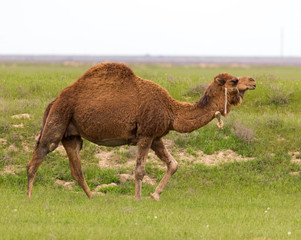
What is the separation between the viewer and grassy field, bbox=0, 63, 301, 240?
27.4 ft

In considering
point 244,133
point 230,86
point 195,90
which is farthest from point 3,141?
point 195,90

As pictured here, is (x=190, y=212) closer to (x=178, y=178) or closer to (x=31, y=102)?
(x=178, y=178)

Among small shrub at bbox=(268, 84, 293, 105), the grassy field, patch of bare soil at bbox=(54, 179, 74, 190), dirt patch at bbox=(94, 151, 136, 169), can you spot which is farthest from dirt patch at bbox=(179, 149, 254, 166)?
small shrub at bbox=(268, 84, 293, 105)

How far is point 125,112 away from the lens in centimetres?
1091

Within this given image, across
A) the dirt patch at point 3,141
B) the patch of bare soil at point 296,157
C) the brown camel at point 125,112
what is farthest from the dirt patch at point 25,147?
→ the patch of bare soil at point 296,157

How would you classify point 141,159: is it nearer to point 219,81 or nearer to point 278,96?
point 219,81

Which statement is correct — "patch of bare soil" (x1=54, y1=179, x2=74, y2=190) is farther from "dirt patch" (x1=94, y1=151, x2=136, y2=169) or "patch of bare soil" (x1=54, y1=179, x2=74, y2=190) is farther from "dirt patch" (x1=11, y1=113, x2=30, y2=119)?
"dirt patch" (x1=11, y1=113, x2=30, y2=119)

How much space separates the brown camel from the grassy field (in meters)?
1.07

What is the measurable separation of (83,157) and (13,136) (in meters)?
1.91

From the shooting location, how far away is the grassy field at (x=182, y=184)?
8.36 metres


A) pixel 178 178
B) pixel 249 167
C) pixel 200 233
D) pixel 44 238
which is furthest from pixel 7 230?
pixel 249 167

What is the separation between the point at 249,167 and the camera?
45.8 feet

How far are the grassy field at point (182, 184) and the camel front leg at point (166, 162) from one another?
0.96 ft

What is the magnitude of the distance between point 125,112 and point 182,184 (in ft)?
9.86
